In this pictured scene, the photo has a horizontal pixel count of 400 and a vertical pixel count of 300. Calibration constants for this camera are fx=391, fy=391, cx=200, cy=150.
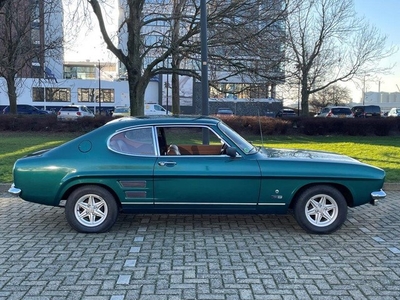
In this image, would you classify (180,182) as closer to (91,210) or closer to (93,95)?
(91,210)

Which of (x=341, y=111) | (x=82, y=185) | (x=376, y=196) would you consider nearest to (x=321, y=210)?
(x=376, y=196)

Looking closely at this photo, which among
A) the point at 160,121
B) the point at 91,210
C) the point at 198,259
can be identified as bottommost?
the point at 198,259

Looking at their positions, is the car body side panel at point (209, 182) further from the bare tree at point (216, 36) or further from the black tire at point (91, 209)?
the bare tree at point (216, 36)

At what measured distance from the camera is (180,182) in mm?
5164

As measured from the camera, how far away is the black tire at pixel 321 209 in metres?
5.23

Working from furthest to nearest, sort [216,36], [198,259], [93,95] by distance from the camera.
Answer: [93,95] → [216,36] → [198,259]

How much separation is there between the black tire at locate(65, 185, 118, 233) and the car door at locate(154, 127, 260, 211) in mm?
646

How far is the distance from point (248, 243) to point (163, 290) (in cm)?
163

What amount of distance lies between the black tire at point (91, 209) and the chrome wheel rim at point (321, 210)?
8.60ft

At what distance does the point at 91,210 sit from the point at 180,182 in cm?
128

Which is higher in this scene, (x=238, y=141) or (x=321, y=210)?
(x=238, y=141)

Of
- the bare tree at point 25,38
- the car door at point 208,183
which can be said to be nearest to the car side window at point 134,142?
the car door at point 208,183

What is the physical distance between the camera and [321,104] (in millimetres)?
52281

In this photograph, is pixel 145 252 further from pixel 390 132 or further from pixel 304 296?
pixel 390 132
